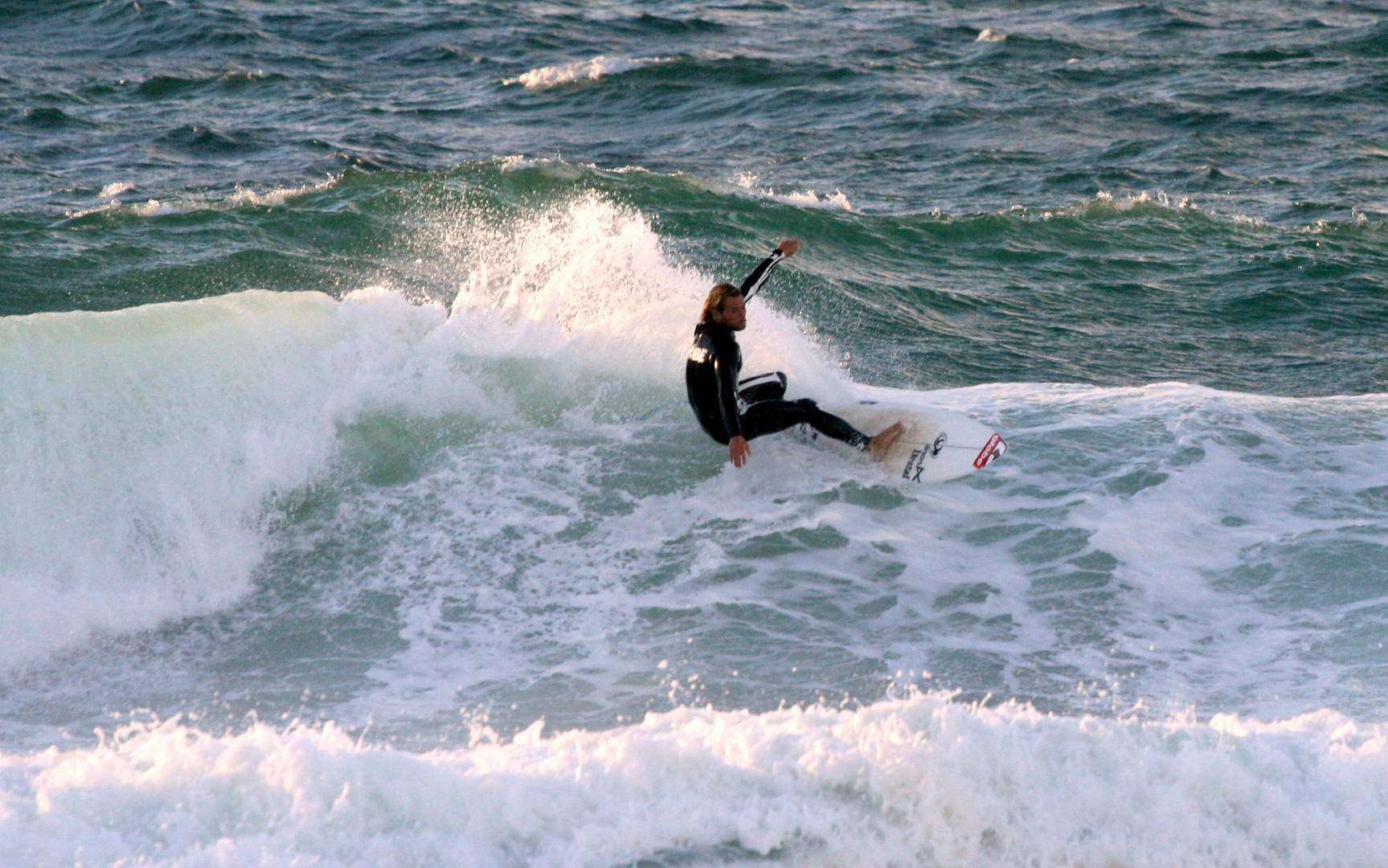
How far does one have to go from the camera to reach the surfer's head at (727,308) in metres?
7.48

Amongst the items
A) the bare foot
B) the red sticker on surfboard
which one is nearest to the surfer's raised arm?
the bare foot

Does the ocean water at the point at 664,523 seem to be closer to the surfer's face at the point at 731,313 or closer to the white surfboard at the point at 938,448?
the white surfboard at the point at 938,448

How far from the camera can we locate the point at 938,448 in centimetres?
776

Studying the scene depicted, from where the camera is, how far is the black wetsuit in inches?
296

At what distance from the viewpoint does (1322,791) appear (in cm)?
482

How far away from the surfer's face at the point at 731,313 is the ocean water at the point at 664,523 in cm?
97

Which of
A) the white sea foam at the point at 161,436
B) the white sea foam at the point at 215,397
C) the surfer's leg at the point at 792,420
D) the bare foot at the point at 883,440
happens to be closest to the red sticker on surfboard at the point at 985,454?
the bare foot at the point at 883,440

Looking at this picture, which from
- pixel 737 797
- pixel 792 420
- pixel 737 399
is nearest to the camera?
pixel 737 797

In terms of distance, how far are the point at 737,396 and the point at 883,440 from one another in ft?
3.21

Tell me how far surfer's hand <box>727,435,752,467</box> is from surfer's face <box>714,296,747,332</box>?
678 mm

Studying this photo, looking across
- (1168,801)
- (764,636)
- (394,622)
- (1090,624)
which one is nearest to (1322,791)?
(1168,801)

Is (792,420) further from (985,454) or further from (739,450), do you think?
(985,454)

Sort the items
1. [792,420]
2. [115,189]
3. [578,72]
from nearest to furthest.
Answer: [792,420]
[115,189]
[578,72]

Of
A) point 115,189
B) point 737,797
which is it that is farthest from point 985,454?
point 115,189
